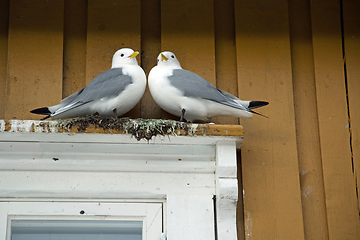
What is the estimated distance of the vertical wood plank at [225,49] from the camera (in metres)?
2.63

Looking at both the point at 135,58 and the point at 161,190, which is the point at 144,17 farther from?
the point at 161,190

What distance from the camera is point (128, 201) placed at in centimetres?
227

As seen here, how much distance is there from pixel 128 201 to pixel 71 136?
0.43 meters

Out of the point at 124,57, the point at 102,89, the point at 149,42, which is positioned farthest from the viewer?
the point at 149,42

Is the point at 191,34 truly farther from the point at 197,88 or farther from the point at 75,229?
the point at 75,229

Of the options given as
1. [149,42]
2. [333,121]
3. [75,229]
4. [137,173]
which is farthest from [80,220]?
[333,121]

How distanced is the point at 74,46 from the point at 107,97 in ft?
1.79

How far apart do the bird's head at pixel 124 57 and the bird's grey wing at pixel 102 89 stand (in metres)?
0.10

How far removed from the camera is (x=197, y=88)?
233cm

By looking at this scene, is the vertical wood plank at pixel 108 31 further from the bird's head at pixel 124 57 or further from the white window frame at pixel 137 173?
the white window frame at pixel 137 173

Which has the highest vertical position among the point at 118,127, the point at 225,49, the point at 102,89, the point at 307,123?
the point at 225,49

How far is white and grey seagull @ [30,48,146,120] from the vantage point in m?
2.28

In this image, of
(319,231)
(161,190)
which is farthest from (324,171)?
(161,190)

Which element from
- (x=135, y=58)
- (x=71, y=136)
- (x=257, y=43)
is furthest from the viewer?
(x=257, y=43)
